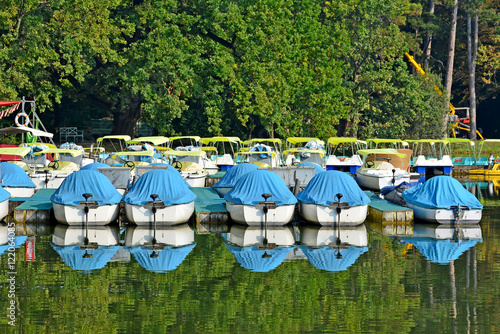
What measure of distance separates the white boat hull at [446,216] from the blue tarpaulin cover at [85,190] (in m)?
11.6

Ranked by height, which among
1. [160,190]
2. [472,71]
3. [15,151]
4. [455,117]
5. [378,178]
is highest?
[472,71]

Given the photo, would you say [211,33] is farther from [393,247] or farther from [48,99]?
[393,247]

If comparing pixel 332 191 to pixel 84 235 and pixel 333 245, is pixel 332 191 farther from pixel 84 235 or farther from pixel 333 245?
pixel 84 235

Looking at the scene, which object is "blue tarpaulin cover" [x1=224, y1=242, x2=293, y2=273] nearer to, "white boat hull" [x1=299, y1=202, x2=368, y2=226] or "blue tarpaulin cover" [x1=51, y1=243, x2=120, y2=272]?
"white boat hull" [x1=299, y1=202, x2=368, y2=226]

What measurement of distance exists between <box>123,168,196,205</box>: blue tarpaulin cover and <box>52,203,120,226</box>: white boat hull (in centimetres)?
80

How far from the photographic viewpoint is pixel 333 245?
1045 inches

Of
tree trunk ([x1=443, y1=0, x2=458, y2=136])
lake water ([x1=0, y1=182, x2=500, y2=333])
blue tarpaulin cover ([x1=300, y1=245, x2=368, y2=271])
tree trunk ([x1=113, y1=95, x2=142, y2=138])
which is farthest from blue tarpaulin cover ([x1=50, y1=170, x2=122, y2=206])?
tree trunk ([x1=443, y1=0, x2=458, y2=136])

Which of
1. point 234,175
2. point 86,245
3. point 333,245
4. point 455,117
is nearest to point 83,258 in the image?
point 86,245

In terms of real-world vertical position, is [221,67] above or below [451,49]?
below

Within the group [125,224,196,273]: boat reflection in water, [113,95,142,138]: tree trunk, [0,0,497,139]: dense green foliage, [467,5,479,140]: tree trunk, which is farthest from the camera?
[467,5,479,140]: tree trunk

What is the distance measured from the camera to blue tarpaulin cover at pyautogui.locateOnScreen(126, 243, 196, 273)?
23250 mm

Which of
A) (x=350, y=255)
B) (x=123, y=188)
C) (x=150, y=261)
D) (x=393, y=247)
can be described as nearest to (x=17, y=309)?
(x=150, y=261)

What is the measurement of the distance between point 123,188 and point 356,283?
15295 mm

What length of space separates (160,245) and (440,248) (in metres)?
9.33
